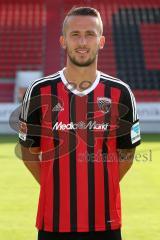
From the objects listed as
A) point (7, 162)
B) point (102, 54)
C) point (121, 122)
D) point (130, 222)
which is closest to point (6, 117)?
point (7, 162)

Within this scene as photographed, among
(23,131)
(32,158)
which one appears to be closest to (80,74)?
(23,131)

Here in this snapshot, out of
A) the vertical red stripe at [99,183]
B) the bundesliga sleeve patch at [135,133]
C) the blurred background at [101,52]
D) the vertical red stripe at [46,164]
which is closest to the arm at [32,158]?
the vertical red stripe at [46,164]

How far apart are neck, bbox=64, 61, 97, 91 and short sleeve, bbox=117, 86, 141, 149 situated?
18 cm

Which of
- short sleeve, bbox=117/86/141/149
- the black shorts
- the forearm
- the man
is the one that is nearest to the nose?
the man

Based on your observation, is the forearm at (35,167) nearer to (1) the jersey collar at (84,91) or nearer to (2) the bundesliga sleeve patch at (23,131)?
(2) the bundesliga sleeve patch at (23,131)

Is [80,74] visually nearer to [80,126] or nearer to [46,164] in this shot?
[80,126]

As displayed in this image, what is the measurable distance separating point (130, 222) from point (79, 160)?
3199 mm

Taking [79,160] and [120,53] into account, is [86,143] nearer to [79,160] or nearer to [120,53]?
[79,160]

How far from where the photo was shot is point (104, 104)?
2775 millimetres

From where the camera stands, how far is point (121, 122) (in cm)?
280

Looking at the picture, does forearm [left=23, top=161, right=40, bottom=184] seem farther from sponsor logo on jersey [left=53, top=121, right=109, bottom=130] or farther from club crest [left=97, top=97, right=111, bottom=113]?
club crest [left=97, top=97, right=111, bottom=113]

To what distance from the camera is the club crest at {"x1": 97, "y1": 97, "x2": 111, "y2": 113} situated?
277 centimetres

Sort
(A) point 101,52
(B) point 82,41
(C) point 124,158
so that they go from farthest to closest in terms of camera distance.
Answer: (A) point 101,52, (C) point 124,158, (B) point 82,41

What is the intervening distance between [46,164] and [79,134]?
216 mm
